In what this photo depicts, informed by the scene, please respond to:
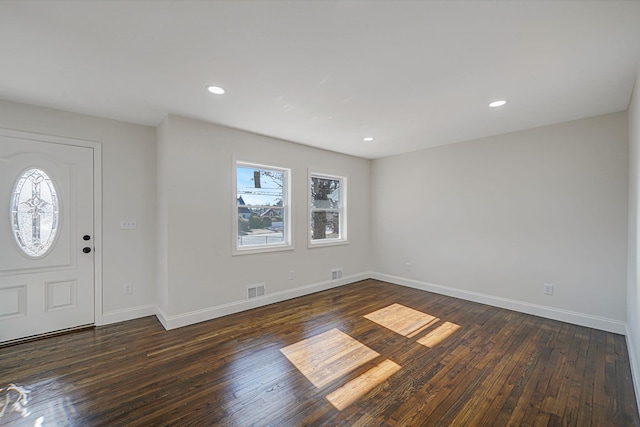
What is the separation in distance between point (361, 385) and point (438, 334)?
1375 mm

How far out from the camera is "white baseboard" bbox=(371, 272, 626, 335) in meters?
3.14

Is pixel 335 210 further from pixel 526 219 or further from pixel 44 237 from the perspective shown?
pixel 44 237

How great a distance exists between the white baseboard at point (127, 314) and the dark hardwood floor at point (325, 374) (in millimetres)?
135

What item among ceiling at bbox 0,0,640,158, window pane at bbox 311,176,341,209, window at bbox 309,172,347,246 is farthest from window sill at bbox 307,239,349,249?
ceiling at bbox 0,0,640,158

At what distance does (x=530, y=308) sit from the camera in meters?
3.67

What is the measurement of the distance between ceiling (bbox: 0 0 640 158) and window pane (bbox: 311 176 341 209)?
A: 183 centimetres

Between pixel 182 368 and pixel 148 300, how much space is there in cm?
169

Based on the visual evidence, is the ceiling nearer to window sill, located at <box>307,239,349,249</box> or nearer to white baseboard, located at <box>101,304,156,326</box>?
window sill, located at <box>307,239,349,249</box>

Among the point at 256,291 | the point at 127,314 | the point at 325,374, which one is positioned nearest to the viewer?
the point at 325,374

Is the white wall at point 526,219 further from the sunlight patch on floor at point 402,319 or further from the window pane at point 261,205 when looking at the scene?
the window pane at point 261,205

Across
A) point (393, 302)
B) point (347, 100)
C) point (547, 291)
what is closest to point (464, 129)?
point (347, 100)

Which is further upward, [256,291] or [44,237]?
[44,237]

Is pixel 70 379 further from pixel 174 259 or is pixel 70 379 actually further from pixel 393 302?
pixel 393 302

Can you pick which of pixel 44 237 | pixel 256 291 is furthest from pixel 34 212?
pixel 256 291
